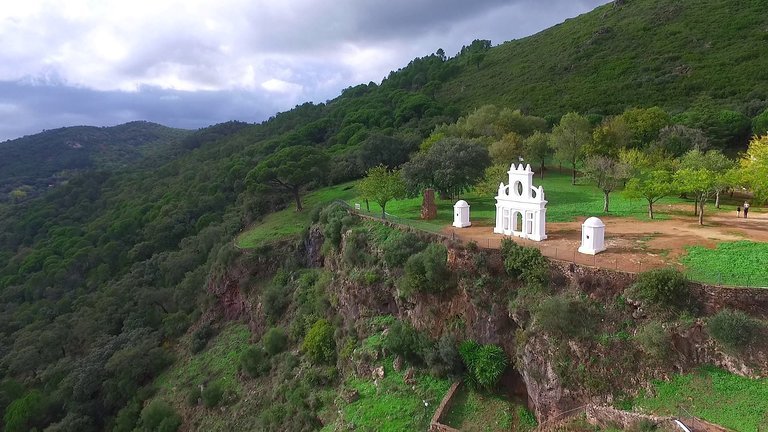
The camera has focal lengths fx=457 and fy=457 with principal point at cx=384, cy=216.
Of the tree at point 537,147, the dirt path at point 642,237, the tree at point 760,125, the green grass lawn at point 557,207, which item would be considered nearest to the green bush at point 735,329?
the dirt path at point 642,237

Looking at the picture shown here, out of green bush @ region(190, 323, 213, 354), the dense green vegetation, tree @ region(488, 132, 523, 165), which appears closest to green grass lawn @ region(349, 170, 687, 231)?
the dense green vegetation

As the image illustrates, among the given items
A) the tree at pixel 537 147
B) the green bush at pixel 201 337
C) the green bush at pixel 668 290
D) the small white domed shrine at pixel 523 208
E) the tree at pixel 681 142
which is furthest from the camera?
the tree at pixel 537 147

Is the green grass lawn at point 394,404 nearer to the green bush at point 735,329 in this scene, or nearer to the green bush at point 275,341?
the green bush at point 275,341

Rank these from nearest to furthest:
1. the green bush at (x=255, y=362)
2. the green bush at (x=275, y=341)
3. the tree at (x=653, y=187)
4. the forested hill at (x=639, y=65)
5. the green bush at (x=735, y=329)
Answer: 1. the green bush at (x=735, y=329)
2. the tree at (x=653, y=187)
3. the green bush at (x=255, y=362)
4. the green bush at (x=275, y=341)
5. the forested hill at (x=639, y=65)

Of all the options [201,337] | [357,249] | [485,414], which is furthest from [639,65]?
[201,337]

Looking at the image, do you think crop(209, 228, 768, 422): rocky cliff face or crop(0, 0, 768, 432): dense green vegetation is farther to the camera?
crop(0, 0, 768, 432): dense green vegetation

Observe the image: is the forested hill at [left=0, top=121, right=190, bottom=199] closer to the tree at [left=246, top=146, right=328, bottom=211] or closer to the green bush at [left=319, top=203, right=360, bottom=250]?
the tree at [left=246, top=146, right=328, bottom=211]
